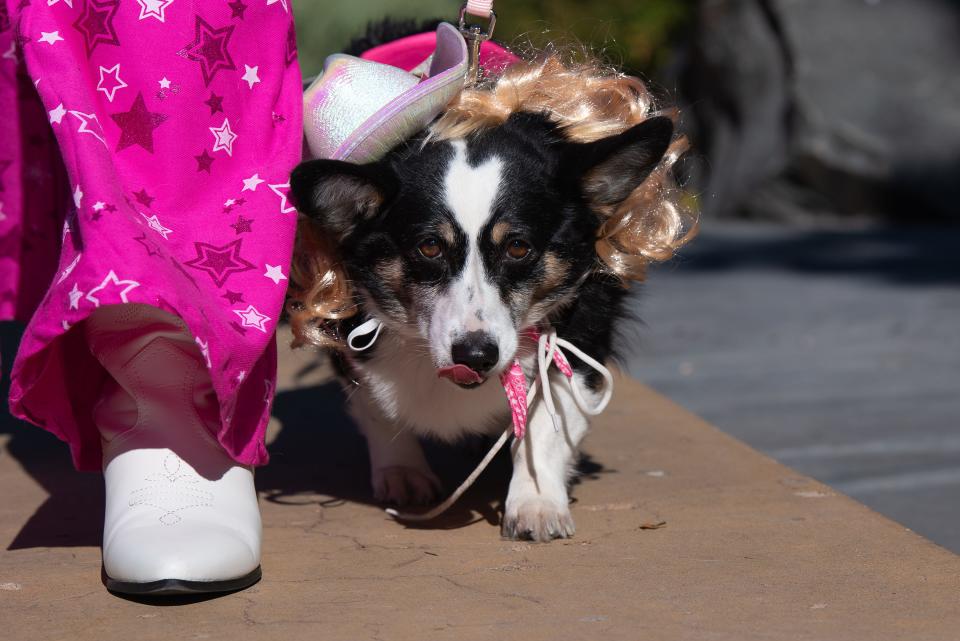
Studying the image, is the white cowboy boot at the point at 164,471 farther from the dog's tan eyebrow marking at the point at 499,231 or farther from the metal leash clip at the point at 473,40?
the metal leash clip at the point at 473,40

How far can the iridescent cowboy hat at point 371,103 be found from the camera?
2084 mm

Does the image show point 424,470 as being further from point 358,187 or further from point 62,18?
point 62,18

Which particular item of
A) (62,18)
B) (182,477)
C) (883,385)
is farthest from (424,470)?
(883,385)

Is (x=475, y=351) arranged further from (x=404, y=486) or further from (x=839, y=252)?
(x=839, y=252)

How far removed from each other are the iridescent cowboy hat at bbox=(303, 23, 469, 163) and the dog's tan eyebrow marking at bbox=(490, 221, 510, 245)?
25 centimetres

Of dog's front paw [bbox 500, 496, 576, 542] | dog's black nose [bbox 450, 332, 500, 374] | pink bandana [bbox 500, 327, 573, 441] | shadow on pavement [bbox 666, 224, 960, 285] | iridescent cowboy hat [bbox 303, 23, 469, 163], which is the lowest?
shadow on pavement [bbox 666, 224, 960, 285]

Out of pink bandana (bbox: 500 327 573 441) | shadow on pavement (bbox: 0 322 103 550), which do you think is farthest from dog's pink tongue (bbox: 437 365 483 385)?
shadow on pavement (bbox: 0 322 103 550)

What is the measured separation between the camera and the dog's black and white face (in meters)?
2.05

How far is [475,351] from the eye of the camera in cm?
200

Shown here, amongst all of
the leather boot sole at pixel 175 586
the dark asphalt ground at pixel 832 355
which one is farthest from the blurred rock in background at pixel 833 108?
the leather boot sole at pixel 175 586

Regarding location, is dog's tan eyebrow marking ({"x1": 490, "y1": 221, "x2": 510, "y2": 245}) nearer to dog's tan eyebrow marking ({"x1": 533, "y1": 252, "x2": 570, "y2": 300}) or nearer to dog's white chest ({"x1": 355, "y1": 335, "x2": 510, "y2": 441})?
dog's tan eyebrow marking ({"x1": 533, "y1": 252, "x2": 570, "y2": 300})

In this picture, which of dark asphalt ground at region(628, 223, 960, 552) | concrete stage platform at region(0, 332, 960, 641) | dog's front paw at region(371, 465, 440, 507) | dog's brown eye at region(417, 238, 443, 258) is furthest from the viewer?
dark asphalt ground at region(628, 223, 960, 552)

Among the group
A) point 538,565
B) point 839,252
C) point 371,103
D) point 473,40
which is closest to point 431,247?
point 371,103

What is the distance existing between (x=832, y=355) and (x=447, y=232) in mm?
2404
